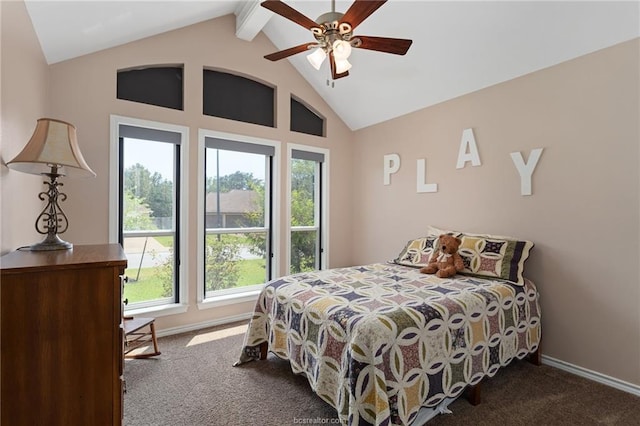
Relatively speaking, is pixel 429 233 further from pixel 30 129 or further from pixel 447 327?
pixel 30 129

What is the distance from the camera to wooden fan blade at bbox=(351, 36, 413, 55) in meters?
2.04

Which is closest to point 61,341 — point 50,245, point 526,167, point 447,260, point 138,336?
point 50,245

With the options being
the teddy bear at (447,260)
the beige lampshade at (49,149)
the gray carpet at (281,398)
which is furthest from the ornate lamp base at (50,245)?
the teddy bear at (447,260)

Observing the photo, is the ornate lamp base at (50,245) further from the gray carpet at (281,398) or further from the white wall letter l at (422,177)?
the white wall letter l at (422,177)

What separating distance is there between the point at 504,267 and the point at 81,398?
280 cm

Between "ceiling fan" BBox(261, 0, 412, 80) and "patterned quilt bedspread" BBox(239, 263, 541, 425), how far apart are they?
1.64 m

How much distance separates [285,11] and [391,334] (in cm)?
194

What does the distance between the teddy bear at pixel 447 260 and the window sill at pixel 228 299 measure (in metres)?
1.98

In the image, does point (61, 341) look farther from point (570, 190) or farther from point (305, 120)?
point (305, 120)

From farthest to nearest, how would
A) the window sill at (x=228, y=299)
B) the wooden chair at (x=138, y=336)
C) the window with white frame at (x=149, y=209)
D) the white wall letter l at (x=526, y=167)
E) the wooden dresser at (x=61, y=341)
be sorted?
the window sill at (x=228, y=299) → the window with white frame at (x=149, y=209) → the white wall letter l at (x=526, y=167) → the wooden chair at (x=138, y=336) → the wooden dresser at (x=61, y=341)

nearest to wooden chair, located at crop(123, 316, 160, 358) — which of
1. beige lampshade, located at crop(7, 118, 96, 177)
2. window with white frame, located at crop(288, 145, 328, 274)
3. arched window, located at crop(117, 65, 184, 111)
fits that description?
beige lampshade, located at crop(7, 118, 96, 177)

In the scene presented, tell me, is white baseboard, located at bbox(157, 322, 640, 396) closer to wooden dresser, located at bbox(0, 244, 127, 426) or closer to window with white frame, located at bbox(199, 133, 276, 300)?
window with white frame, located at bbox(199, 133, 276, 300)

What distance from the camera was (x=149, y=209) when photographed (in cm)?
314

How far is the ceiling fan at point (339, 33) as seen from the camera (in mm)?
1788
